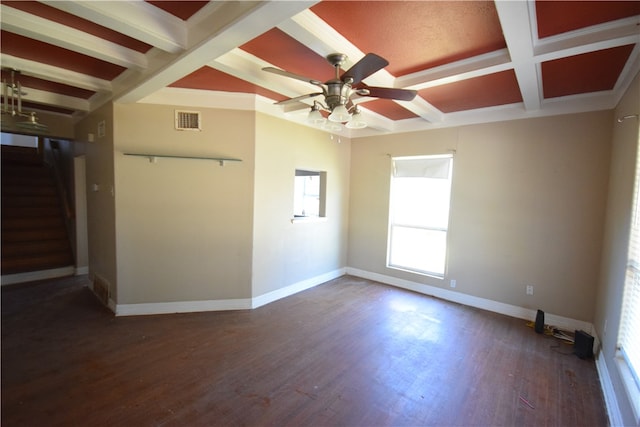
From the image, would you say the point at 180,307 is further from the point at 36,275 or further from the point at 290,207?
the point at 36,275

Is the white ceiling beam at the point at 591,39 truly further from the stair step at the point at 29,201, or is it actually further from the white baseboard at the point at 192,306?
the stair step at the point at 29,201

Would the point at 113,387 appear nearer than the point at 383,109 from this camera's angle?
Yes

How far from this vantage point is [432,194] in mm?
4414

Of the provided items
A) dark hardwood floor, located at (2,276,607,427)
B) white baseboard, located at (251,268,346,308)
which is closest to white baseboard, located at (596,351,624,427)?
dark hardwood floor, located at (2,276,607,427)

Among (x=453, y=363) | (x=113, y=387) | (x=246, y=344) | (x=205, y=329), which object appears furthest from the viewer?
(x=205, y=329)

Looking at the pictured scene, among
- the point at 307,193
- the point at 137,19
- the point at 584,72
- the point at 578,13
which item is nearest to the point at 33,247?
the point at 307,193

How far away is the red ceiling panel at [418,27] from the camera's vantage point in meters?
1.73

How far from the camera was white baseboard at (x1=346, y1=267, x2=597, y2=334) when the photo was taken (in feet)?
10.7

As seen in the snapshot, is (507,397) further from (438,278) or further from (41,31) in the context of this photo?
(41,31)

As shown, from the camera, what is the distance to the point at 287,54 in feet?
7.66

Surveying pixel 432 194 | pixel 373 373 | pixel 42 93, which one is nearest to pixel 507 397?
pixel 373 373

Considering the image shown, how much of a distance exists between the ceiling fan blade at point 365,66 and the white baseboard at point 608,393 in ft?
9.03

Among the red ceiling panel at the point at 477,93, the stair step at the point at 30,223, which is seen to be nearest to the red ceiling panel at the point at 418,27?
the red ceiling panel at the point at 477,93

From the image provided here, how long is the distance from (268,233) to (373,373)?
2114mm
